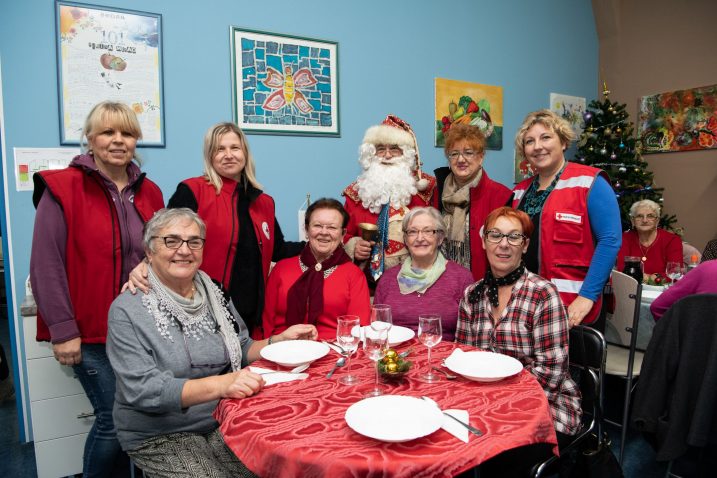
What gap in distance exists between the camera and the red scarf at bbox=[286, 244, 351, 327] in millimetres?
2523

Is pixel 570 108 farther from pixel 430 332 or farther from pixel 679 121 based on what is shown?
pixel 430 332

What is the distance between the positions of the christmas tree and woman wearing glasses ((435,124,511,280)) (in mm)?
3348

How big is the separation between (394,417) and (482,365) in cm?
52

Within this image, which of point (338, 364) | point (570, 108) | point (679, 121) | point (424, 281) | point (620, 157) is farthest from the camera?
point (570, 108)

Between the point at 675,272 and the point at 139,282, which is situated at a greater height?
the point at 139,282

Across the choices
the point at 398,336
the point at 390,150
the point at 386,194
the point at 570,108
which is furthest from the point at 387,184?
the point at 570,108

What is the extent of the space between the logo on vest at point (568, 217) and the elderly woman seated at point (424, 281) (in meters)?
0.55

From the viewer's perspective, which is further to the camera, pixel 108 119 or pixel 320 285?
pixel 320 285

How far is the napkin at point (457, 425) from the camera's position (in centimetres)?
126

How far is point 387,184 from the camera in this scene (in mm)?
3166

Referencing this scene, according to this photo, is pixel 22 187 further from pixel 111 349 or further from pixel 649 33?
pixel 649 33

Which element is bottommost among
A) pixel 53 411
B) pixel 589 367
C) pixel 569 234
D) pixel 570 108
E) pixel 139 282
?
pixel 53 411

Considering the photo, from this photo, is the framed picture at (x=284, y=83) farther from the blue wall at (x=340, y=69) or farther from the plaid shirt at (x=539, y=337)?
the plaid shirt at (x=539, y=337)

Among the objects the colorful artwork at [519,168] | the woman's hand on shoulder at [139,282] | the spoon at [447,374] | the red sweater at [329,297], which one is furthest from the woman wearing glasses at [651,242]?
the woman's hand on shoulder at [139,282]
